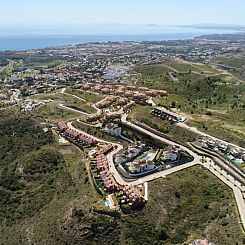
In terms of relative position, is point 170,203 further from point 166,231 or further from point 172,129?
point 172,129

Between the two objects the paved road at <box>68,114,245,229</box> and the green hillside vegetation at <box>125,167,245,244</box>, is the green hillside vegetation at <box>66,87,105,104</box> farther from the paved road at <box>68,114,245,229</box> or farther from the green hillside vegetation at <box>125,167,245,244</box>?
the green hillside vegetation at <box>125,167,245,244</box>

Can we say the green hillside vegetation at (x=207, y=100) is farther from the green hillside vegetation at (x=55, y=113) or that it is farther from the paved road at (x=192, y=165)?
the green hillside vegetation at (x=55, y=113)

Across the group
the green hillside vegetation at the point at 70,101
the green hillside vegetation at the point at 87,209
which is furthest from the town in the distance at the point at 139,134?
the green hillside vegetation at the point at 87,209

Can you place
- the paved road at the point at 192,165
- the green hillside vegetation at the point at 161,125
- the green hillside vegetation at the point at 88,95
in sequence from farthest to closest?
1. the green hillside vegetation at the point at 88,95
2. the green hillside vegetation at the point at 161,125
3. the paved road at the point at 192,165

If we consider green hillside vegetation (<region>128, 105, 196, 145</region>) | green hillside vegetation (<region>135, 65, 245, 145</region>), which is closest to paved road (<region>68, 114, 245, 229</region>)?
green hillside vegetation (<region>128, 105, 196, 145</region>)

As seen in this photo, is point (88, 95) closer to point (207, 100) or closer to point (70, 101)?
point (70, 101)

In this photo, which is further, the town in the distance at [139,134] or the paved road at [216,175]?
the town in the distance at [139,134]

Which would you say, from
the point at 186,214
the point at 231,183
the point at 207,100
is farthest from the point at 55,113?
the point at 186,214

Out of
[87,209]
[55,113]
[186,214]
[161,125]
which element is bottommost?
[55,113]

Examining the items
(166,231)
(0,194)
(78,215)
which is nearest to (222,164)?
(166,231)

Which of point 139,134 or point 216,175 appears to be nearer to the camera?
point 216,175

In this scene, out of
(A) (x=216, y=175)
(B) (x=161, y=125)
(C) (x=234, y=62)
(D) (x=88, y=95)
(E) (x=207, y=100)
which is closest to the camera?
(A) (x=216, y=175)
